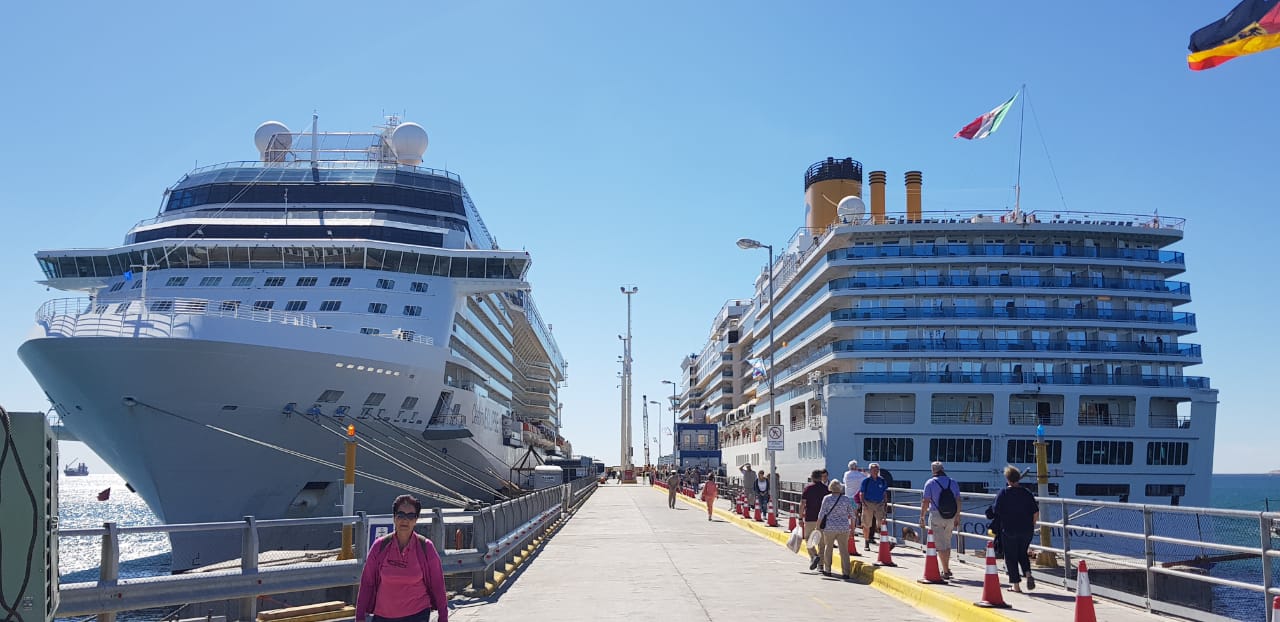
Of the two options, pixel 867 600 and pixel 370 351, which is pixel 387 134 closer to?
pixel 370 351

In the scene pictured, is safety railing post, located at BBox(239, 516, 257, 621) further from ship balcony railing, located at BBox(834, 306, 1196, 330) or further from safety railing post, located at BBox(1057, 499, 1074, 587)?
ship balcony railing, located at BBox(834, 306, 1196, 330)

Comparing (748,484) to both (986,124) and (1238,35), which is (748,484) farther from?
(1238,35)

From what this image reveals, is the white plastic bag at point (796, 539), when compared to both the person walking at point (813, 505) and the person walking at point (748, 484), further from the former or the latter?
the person walking at point (748, 484)

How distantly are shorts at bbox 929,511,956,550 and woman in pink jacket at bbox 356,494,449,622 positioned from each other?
380 inches

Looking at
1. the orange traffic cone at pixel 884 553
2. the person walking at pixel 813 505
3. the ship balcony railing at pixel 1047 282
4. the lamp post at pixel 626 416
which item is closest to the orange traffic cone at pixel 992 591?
the orange traffic cone at pixel 884 553

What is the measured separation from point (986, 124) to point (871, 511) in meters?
24.5

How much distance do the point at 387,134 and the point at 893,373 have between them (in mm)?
Answer: 27025

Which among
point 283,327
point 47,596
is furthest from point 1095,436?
point 47,596

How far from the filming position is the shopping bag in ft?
55.8

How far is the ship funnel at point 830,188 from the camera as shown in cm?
6334

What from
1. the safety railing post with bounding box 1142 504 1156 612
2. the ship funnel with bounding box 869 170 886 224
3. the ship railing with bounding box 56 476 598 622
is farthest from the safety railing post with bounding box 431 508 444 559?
the ship funnel with bounding box 869 170 886 224

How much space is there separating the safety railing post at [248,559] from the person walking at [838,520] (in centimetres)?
864

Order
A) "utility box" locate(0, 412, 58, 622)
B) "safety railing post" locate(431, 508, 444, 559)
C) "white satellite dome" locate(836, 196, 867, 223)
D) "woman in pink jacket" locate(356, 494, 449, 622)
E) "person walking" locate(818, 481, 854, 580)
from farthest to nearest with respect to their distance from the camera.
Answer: "white satellite dome" locate(836, 196, 867, 223)
"person walking" locate(818, 481, 854, 580)
"safety railing post" locate(431, 508, 444, 559)
"woman in pink jacket" locate(356, 494, 449, 622)
"utility box" locate(0, 412, 58, 622)

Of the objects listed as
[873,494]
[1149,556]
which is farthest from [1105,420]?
[1149,556]
